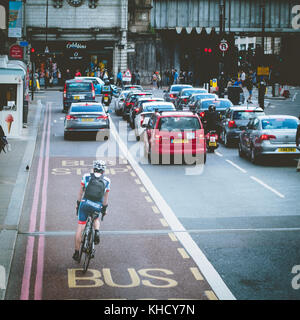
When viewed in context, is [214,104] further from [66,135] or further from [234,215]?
[234,215]

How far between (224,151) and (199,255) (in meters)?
15.7

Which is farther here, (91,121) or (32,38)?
(32,38)

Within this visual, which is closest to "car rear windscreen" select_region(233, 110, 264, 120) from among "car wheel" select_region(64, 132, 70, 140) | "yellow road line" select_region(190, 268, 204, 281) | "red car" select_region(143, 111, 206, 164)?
"red car" select_region(143, 111, 206, 164)

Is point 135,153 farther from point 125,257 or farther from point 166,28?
point 166,28

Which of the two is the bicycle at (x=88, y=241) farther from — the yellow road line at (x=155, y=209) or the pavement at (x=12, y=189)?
the yellow road line at (x=155, y=209)

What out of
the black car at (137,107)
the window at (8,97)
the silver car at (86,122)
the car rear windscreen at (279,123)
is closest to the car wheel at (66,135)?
the silver car at (86,122)

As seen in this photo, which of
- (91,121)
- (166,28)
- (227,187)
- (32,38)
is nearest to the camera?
(227,187)

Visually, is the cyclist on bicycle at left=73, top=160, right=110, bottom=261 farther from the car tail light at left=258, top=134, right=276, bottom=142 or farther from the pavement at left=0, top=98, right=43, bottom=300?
the car tail light at left=258, top=134, right=276, bottom=142

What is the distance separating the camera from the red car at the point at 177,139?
963 inches

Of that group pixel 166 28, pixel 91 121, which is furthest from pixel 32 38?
pixel 91 121

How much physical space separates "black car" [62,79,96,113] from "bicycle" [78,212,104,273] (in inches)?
1226

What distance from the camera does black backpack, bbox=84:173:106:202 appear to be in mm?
12359
